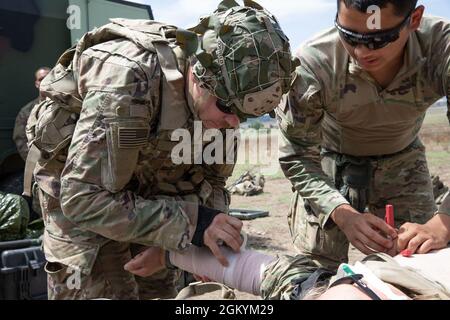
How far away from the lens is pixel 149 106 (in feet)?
6.98

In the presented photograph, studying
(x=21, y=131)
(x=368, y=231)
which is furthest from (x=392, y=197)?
(x=21, y=131)

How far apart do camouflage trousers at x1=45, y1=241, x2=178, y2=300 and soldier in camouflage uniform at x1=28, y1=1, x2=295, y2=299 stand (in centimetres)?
6

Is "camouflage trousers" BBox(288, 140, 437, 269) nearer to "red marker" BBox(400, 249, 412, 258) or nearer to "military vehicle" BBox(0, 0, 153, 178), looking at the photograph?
"red marker" BBox(400, 249, 412, 258)

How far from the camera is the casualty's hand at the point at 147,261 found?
2283 mm

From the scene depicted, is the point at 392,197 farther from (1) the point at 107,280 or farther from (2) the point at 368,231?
(1) the point at 107,280

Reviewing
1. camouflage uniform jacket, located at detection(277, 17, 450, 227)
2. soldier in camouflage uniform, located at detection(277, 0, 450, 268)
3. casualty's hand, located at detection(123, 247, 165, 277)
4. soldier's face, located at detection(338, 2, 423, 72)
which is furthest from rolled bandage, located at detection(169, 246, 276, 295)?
soldier's face, located at detection(338, 2, 423, 72)

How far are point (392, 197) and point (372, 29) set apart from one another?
1251 millimetres

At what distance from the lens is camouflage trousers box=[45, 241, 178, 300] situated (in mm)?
2482

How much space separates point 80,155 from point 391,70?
1674 mm

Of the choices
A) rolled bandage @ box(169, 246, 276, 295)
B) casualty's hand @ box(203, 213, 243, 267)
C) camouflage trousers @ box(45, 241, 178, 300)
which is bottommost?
camouflage trousers @ box(45, 241, 178, 300)

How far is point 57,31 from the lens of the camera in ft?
19.8
